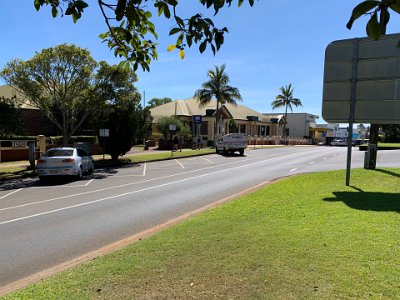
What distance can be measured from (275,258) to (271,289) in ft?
2.88

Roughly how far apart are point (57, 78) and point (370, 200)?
18.6 metres

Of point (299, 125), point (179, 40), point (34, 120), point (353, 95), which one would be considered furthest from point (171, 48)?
point (299, 125)

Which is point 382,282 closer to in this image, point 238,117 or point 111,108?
point 111,108

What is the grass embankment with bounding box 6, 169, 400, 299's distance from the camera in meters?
3.78

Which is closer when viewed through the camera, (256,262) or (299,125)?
(256,262)

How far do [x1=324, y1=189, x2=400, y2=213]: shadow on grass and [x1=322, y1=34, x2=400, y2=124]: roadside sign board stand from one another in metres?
2.91

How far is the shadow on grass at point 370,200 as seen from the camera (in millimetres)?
7730

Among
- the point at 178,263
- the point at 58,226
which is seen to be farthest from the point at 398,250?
the point at 58,226

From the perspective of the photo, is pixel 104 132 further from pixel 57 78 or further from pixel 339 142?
pixel 339 142

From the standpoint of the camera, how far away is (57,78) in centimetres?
2217

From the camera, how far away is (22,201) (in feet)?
37.9

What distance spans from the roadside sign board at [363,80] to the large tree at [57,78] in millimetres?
14486

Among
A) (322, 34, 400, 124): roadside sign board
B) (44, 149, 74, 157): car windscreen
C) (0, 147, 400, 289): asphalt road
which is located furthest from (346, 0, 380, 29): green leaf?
(44, 149, 74, 157): car windscreen

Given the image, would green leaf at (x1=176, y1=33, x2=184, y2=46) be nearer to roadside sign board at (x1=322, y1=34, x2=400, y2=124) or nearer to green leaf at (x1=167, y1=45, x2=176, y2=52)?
green leaf at (x1=167, y1=45, x2=176, y2=52)
